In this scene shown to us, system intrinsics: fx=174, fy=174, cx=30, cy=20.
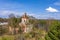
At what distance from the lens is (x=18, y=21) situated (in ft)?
114

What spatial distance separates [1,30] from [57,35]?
68.3 feet

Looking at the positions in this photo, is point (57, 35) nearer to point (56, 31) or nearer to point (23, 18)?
point (56, 31)

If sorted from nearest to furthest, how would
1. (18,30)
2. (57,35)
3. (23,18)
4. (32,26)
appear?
(57,35)
(18,30)
(32,26)
(23,18)

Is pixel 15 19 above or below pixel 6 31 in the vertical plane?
above

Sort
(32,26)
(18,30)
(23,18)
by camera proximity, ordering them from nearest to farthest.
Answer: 1. (18,30)
2. (32,26)
3. (23,18)

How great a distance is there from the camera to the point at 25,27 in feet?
106

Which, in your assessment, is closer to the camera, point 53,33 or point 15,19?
point 53,33

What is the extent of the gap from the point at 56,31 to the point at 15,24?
2130 centimetres

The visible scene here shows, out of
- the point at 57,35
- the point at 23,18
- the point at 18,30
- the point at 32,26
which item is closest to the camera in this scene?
the point at 57,35

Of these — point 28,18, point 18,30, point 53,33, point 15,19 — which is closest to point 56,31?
point 53,33

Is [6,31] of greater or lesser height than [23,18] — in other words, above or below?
below

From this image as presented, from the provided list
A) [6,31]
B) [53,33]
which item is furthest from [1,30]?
[53,33]

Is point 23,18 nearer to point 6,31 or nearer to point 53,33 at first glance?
point 6,31

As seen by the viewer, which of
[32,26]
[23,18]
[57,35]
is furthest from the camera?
[23,18]
